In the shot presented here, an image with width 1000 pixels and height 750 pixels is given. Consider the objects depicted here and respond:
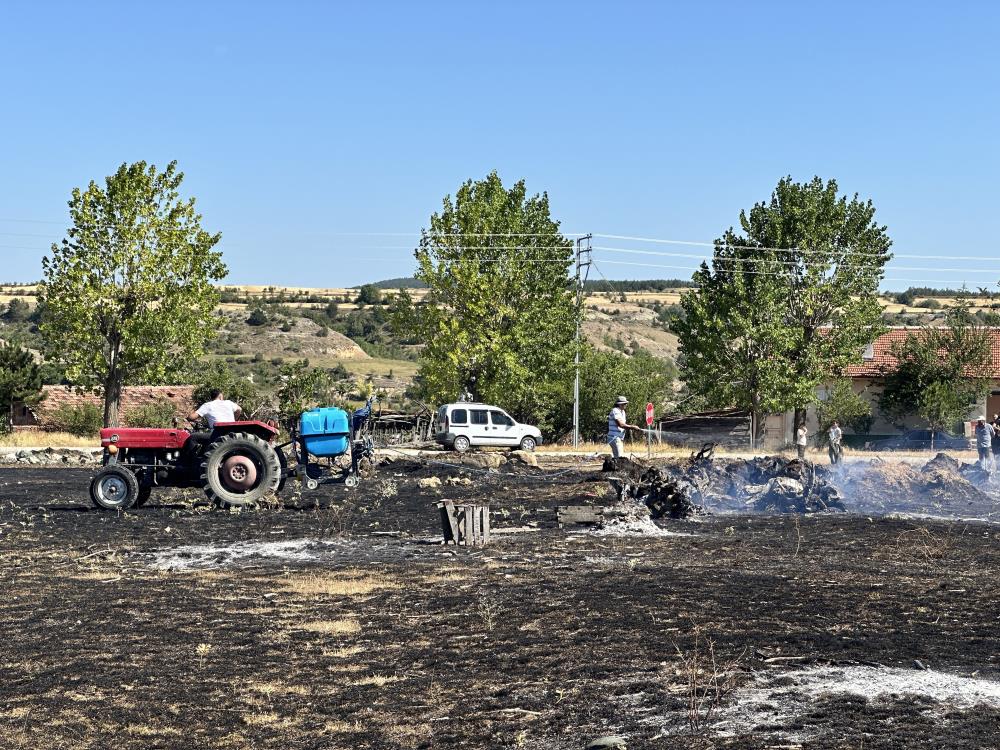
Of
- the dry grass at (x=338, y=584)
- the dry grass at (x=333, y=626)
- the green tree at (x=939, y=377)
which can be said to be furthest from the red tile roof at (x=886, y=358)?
the dry grass at (x=333, y=626)

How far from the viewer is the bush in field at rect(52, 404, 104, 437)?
45500mm

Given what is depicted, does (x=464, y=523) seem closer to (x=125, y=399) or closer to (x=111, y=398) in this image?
(x=111, y=398)

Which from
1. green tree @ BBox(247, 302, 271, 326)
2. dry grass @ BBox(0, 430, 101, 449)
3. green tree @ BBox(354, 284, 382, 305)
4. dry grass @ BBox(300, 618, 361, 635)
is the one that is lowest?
dry grass @ BBox(300, 618, 361, 635)

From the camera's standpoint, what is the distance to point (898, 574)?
1401cm

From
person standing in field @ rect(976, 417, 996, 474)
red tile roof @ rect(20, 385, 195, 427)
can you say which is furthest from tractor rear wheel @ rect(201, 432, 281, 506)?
red tile roof @ rect(20, 385, 195, 427)

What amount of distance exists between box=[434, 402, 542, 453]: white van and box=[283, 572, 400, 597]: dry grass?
27700mm

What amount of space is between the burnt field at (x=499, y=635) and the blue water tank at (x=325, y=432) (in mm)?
3096

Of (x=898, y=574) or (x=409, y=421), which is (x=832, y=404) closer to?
(x=409, y=421)

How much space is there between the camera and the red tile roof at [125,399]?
46250 mm

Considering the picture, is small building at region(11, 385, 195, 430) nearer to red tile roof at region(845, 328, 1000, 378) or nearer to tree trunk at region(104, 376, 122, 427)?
tree trunk at region(104, 376, 122, 427)

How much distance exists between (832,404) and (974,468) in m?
30.2

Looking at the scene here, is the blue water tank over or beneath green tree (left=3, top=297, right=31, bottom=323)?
beneath

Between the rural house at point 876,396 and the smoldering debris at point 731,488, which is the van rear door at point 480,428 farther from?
the rural house at point 876,396

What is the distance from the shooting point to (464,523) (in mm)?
16656
